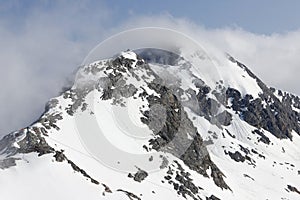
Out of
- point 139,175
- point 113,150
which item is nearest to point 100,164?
point 113,150

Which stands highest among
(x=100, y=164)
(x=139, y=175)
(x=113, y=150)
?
(x=113, y=150)

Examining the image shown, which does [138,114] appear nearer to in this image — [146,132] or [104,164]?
[146,132]

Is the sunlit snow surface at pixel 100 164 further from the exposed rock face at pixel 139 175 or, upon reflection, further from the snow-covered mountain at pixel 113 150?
the exposed rock face at pixel 139 175

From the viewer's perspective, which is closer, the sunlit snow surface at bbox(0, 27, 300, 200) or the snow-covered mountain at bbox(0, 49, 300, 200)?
the sunlit snow surface at bbox(0, 27, 300, 200)

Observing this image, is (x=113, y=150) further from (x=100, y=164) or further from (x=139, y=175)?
(x=139, y=175)

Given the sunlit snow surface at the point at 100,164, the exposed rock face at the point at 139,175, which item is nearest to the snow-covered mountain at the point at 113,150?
the sunlit snow surface at the point at 100,164

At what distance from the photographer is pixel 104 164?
14175cm

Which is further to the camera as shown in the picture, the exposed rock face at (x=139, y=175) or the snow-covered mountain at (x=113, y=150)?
the exposed rock face at (x=139, y=175)

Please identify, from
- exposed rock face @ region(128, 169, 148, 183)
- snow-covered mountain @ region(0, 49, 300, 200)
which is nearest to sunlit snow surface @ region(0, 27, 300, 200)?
snow-covered mountain @ region(0, 49, 300, 200)

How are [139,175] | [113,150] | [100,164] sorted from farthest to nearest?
[113,150]
[139,175]
[100,164]

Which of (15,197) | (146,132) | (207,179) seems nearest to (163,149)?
(146,132)

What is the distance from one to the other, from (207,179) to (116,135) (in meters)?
36.2

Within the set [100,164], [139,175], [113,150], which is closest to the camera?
A: [100,164]

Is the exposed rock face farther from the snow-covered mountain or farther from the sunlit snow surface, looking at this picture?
the sunlit snow surface
